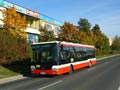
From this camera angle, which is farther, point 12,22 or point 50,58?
point 12,22

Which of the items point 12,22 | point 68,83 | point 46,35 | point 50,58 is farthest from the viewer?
point 46,35

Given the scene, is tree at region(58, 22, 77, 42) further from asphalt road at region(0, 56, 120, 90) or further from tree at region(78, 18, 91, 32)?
asphalt road at region(0, 56, 120, 90)

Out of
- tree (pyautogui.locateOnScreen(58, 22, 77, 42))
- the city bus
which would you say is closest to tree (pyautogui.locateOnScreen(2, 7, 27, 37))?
the city bus

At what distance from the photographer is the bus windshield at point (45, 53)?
2291 cm

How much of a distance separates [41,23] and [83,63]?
3688 centimetres

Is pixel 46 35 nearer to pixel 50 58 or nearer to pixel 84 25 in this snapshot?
pixel 50 58

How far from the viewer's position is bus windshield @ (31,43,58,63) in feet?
75.2

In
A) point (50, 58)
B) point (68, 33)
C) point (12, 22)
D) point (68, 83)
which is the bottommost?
point (68, 83)

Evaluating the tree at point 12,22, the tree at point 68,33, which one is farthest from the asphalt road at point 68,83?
the tree at point 68,33

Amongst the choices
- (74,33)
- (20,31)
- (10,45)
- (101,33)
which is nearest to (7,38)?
(10,45)

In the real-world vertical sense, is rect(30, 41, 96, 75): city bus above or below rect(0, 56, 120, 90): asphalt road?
above

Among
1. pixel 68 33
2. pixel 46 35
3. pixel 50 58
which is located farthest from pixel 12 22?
pixel 68 33

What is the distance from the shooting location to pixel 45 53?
76.3 ft

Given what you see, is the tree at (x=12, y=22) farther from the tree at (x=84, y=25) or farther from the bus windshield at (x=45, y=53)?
the tree at (x=84, y=25)
